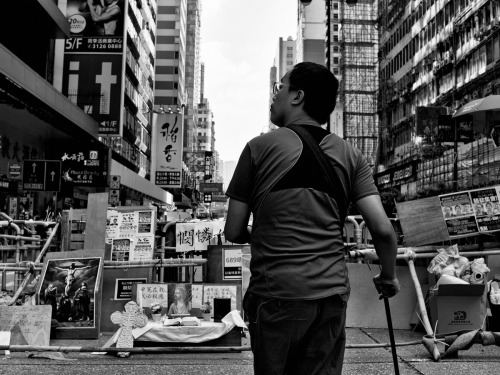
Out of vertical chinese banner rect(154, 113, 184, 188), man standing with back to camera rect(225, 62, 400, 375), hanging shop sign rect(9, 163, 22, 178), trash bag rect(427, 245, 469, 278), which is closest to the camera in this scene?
man standing with back to camera rect(225, 62, 400, 375)

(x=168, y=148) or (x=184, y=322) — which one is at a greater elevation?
(x=168, y=148)

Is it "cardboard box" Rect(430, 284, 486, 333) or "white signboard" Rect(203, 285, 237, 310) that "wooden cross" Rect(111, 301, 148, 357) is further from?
"cardboard box" Rect(430, 284, 486, 333)

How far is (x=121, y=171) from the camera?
1576 inches

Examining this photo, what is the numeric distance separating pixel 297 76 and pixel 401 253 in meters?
5.00

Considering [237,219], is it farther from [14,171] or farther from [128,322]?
[14,171]

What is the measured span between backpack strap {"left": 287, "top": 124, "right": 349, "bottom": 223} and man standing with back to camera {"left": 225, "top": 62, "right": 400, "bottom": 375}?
14 mm

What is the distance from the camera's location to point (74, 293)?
697 centimetres

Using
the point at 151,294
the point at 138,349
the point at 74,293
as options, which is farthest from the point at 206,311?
the point at 74,293

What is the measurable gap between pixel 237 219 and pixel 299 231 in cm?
30

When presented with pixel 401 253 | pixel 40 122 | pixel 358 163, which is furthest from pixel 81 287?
pixel 40 122

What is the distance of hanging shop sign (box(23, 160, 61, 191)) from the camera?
71.0 feet

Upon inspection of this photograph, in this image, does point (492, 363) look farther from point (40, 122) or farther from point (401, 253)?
Result: point (40, 122)

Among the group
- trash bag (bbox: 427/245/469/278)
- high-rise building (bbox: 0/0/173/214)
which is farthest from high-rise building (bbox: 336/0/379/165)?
trash bag (bbox: 427/245/469/278)

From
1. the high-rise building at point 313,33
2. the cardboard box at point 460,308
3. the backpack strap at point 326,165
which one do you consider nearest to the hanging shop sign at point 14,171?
the cardboard box at point 460,308
